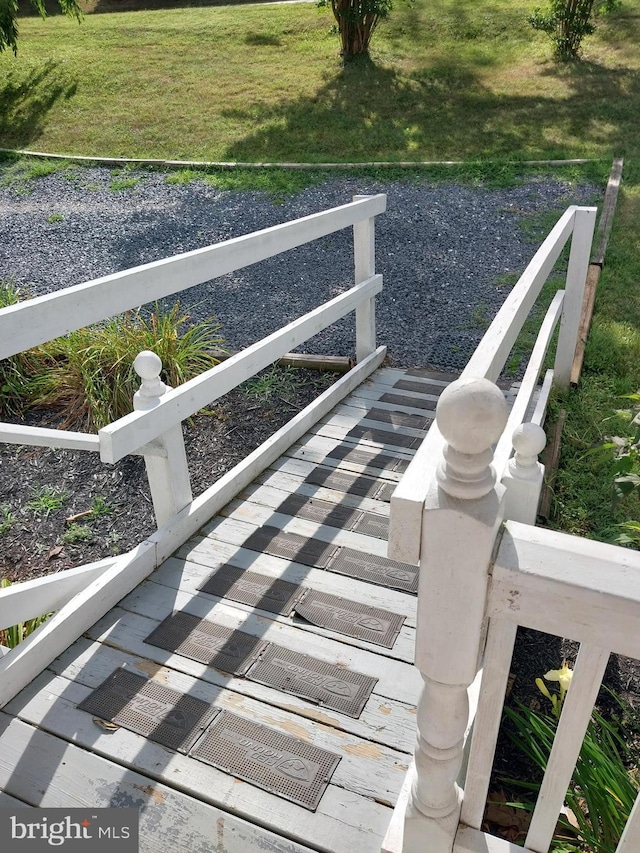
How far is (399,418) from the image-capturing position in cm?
366

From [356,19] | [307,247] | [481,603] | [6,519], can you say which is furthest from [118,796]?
[356,19]

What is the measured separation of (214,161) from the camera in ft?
30.4

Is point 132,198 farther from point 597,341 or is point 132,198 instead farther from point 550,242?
point 550,242

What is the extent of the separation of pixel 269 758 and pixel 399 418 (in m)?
2.26

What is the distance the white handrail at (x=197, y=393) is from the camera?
1.93 m

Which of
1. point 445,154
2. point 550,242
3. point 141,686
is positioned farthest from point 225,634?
point 445,154

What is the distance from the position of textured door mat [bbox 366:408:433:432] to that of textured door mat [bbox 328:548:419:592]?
1.24 metres

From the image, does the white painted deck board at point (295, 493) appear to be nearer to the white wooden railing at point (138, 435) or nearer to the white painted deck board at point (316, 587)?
the white wooden railing at point (138, 435)

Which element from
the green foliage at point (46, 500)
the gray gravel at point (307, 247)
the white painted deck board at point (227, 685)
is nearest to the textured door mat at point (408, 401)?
the gray gravel at point (307, 247)

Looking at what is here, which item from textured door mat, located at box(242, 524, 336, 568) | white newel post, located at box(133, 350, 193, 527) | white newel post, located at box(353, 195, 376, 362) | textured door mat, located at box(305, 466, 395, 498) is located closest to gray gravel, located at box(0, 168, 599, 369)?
white newel post, located at box(353, 195, 376, 362)

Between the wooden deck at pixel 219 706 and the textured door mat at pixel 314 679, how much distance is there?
0.03m

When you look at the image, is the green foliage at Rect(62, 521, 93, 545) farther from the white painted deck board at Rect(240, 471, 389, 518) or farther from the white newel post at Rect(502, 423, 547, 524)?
the white newel post at Rect(502, 423, 547, 524)

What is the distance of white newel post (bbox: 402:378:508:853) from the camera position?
2.74 ft

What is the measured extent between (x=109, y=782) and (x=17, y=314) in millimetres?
1237
